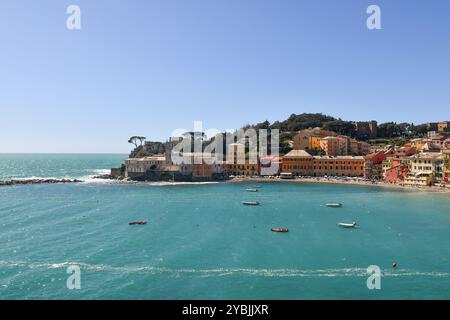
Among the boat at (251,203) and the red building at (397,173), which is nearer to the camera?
the boat at (251,203)

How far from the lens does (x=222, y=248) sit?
26.7 meters

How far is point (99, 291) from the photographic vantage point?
63.5 feet

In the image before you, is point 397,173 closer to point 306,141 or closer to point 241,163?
point 306,141

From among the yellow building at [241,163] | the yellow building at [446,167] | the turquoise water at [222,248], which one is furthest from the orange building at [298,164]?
the turquoise water at [222,248]

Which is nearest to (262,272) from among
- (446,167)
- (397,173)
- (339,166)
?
(446,167)

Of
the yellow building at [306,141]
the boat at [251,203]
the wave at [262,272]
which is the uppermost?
the yellow building at [306,141]

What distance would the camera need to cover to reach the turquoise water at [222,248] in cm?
1956

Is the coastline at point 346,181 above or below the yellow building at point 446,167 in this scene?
below

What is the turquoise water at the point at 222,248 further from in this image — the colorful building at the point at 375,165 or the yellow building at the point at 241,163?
the yellow building at the point at 241,163

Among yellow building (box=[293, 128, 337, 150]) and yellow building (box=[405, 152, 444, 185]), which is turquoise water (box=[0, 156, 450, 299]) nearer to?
yellow building (box=[405, 152, 444, 185])

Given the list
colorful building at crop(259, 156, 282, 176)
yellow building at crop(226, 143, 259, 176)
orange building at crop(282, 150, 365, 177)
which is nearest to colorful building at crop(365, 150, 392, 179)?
orange building at crop(282, 150, 365, 177)
